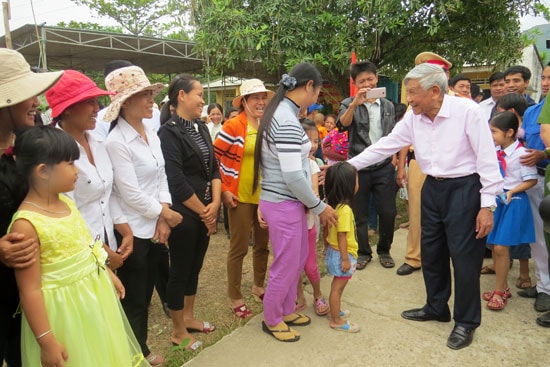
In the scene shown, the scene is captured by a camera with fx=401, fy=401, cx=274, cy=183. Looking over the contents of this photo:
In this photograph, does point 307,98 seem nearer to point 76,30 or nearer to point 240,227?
point 240,227

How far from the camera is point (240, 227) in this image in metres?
3.23

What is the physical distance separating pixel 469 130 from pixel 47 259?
2528 millimetres

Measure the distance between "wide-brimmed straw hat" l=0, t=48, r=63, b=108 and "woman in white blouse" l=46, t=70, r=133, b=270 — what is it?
0.23 meters

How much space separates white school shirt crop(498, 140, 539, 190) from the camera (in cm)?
336

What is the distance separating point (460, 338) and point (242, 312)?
164 centimetres

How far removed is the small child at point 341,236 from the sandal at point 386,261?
1402 mm

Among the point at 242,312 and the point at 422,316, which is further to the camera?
the point at 242,312

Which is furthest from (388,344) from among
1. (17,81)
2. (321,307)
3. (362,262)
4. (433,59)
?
(433,59)

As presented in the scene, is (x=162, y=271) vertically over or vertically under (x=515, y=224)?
under

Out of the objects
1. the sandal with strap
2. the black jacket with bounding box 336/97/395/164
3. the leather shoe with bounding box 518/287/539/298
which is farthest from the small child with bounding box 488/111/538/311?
the black jacket with bounding box 336/97/395/164

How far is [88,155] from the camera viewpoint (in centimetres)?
206

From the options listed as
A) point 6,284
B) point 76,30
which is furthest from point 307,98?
point 76,30

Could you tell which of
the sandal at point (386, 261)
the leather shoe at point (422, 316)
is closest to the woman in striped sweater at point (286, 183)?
the leather shoe at point (422, 316)

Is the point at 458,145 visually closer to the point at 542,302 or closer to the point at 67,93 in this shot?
the point at 542,302
